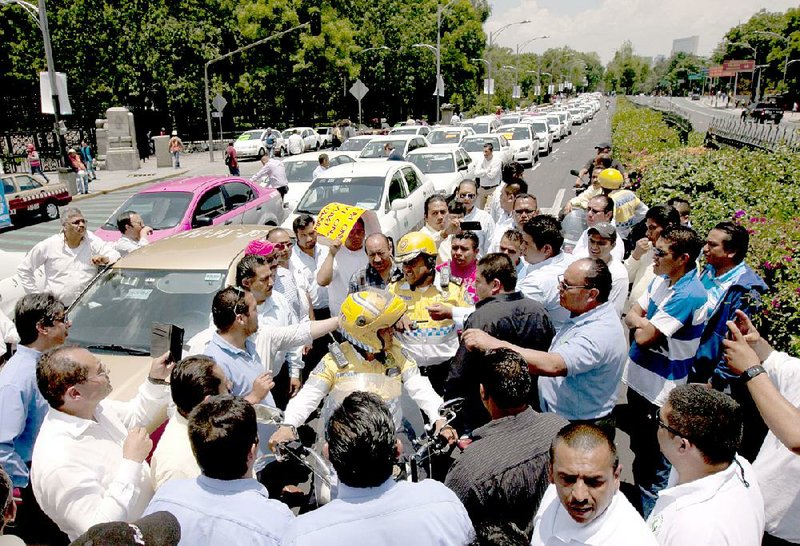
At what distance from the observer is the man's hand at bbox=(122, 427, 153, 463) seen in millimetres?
2754

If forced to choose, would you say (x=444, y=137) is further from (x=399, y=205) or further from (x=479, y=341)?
(x=479, y=341)

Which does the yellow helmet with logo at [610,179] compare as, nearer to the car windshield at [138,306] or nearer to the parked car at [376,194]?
the parked car at [376,194]

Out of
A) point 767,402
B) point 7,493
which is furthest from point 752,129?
point 7,493

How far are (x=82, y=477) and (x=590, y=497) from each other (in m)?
2.21

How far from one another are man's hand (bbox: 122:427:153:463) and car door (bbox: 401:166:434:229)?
7959mm

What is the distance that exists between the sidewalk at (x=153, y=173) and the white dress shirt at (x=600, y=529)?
22.7 metres

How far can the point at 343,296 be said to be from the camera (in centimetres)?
584

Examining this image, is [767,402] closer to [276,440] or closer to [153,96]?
[276,440]

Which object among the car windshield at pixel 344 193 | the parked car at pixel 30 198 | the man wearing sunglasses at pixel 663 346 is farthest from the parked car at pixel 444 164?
the parked car at pixel 30 198

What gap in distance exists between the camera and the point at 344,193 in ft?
34.5

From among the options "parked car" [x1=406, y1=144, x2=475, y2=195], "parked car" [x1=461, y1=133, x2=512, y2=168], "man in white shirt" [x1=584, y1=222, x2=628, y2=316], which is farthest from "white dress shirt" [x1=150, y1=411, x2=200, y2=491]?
"parked car" [x1=461, y1=133, x2=512, y2=168]

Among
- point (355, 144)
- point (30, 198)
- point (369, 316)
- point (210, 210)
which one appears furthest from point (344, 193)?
point (30, 198)

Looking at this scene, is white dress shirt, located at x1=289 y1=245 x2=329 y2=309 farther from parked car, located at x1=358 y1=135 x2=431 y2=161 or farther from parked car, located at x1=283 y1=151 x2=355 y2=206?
parked car, located at x1=358 y1=135 x2=431 y2=161

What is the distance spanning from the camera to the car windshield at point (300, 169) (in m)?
14.2
